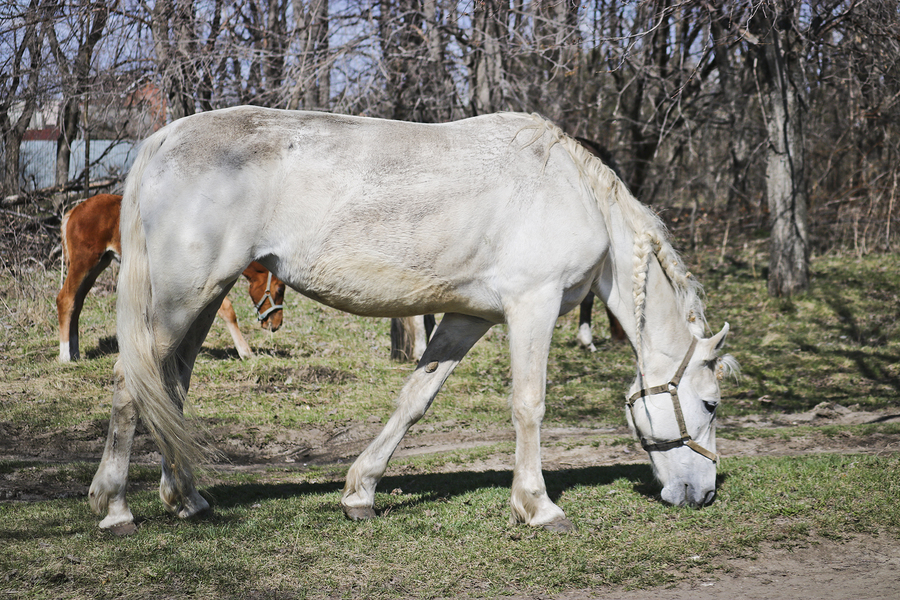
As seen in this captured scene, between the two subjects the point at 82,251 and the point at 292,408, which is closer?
the point at 292,408

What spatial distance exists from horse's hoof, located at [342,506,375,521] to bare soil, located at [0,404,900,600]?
2.98 feet

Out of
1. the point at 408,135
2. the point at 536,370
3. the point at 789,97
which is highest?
the point at 789,97

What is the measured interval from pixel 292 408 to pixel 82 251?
3.40m

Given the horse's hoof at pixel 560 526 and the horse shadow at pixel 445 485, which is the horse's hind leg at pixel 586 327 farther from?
the horse's hoof at pixel 560 526

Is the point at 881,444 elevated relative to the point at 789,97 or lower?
lower

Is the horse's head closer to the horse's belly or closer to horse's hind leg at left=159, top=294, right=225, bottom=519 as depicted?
the horse's belly

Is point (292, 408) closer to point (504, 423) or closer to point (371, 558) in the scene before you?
point (504, 423)

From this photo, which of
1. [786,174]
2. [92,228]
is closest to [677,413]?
[92,228]

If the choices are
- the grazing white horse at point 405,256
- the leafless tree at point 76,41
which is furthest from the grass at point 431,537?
the leafless tree at point 76,41

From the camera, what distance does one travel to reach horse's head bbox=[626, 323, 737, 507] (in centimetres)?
419

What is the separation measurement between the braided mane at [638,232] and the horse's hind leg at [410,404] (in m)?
0.93

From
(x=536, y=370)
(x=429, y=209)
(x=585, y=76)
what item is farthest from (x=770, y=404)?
(x=585, y=76)

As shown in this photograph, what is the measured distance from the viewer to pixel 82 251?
8711 millimetres

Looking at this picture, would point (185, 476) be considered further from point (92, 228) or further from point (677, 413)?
point (92, 228)
